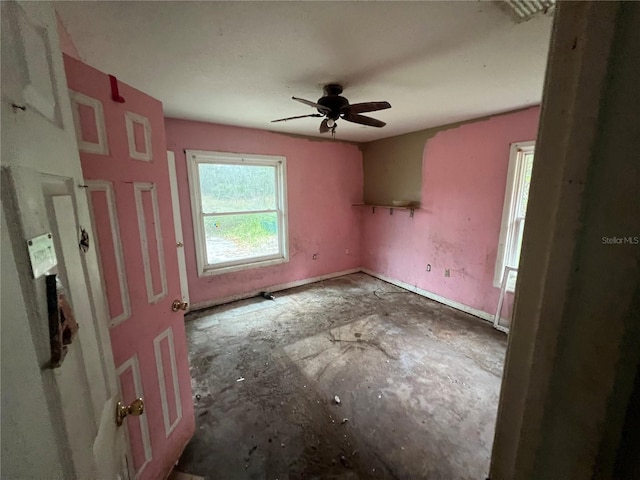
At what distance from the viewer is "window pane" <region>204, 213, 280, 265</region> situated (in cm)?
340

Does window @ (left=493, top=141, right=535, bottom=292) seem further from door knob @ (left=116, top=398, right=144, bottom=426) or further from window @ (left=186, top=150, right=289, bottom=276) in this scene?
door knob @ (left=116, top=398, right=144, bottom=426)

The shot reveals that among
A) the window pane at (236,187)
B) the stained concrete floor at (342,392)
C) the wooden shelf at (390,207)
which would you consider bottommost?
the stained concrete floor at (342,392)

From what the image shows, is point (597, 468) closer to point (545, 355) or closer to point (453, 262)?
point (545, 355)

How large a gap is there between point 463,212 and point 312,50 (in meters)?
2.57

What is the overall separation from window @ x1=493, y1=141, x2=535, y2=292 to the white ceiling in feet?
1.58

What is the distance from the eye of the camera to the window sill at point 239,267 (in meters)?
3.37

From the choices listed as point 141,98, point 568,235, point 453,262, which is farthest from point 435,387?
point 141,98

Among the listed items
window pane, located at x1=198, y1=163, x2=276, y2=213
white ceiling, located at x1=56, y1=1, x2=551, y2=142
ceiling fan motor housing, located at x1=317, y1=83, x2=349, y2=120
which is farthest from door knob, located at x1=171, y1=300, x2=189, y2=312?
window pane, located at x1=198, y1=163, x2=276, y2=213

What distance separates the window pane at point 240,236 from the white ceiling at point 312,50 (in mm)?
1494

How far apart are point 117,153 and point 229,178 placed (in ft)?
8.04

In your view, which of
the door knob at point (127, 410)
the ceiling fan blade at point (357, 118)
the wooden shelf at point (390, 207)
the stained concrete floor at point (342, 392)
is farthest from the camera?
the wooden shelf at point (390, 207)

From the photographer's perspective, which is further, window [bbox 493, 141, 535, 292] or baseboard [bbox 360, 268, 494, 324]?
baseboard [bbox 360, 268, 494, 324]

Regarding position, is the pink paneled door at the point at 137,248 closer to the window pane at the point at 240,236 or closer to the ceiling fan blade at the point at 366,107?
the ceiling fan blade at the point at 366,107

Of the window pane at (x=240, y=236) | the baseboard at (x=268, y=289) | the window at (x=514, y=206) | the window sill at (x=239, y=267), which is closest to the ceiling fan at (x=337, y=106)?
the window at (x=514, y=206)
